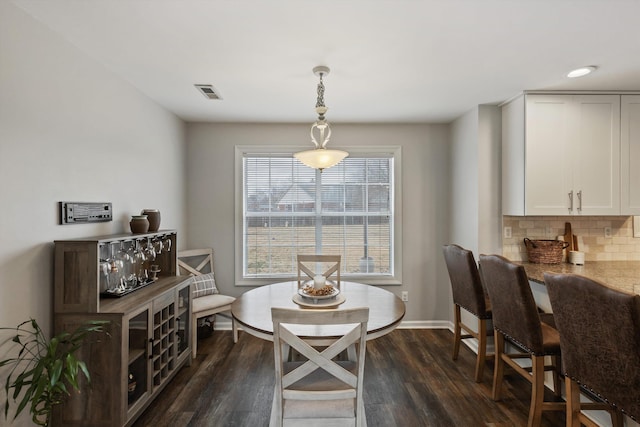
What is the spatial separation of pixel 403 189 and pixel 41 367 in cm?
346

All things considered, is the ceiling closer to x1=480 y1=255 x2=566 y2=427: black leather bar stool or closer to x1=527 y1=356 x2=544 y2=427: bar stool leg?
x1=480 y1=255 x2=566 y2=427: black leather bar stool

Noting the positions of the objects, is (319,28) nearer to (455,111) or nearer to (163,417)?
(455,111)

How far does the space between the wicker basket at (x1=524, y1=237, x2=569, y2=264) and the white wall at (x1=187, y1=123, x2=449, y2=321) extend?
39.9 inches

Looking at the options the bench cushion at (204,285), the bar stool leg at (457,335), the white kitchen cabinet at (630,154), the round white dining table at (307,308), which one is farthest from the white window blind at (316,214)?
the white kitchen cabinet at (630,154)

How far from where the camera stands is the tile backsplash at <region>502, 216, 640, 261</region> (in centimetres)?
309

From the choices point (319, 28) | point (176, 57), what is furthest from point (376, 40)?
point (176, 57)

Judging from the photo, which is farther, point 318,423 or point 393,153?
point 393,153

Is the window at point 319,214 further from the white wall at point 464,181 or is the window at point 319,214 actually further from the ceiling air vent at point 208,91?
the ceiling air vent at point 208,91

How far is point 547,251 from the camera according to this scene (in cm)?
291

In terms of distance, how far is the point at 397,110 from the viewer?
131 inches

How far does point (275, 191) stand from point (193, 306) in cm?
158

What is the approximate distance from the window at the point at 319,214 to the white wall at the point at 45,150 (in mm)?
1493

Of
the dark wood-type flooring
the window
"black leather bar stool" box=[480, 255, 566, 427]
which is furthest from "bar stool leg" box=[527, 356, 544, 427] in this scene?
the window

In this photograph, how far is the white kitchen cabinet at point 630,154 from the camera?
282 cm
